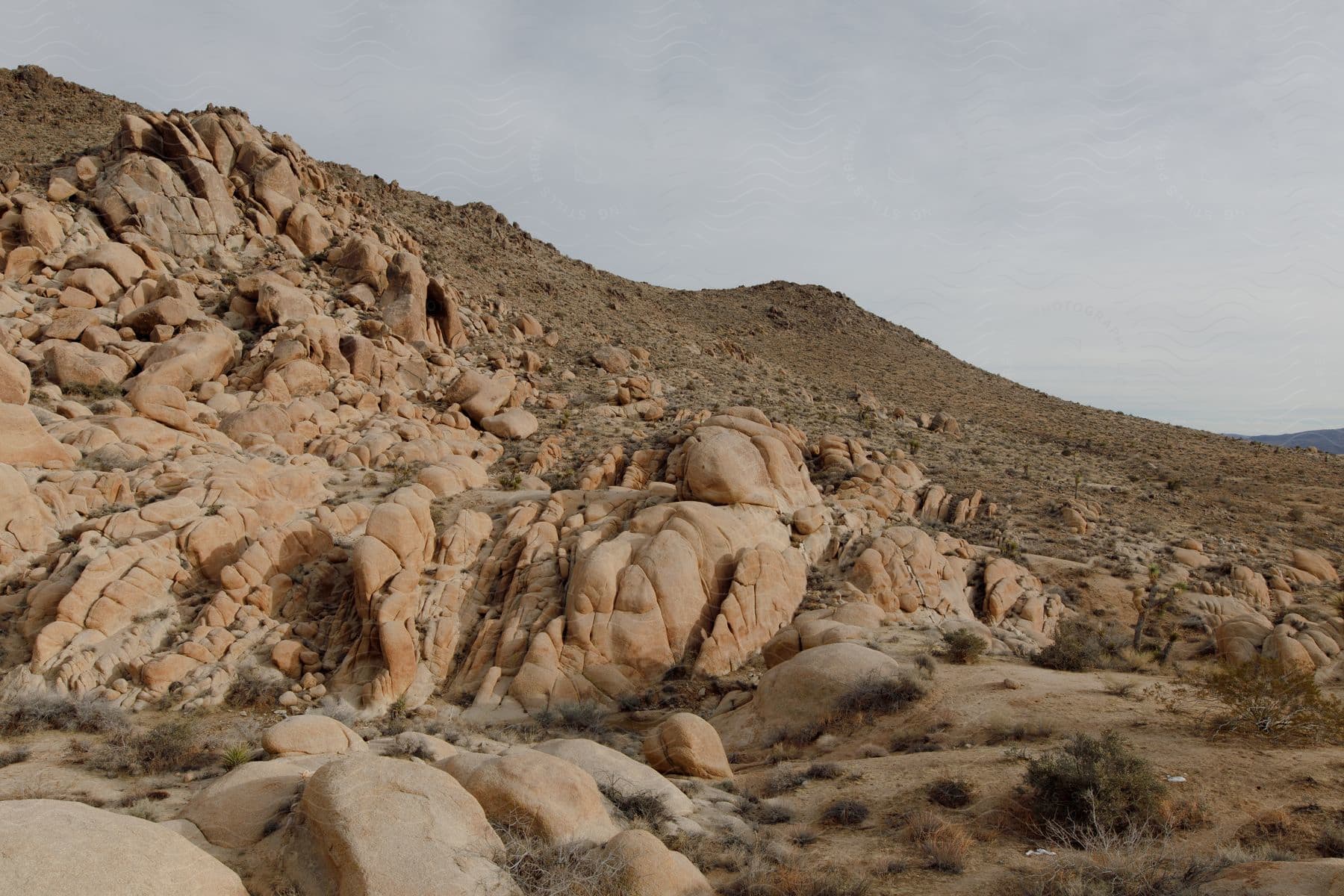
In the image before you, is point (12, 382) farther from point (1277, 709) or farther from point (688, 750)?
point (1277, 709)

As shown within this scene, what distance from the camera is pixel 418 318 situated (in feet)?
121

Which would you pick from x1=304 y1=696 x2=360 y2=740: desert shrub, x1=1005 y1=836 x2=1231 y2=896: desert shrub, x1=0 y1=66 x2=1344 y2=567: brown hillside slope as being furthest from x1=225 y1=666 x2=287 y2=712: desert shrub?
Result: x1=0 y1=66 x2=1344 y2=567: brown hillside slope

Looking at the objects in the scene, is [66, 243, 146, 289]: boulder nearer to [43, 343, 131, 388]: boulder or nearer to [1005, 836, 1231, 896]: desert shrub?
[43, 343, 131, 388]: boulder

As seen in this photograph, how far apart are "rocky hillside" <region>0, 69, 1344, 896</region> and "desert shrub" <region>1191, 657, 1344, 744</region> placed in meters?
3.53

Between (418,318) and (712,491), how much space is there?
74.0 ft

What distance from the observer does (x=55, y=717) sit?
1384 cm

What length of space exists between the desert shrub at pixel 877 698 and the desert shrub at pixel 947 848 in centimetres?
576

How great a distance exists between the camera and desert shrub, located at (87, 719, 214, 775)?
1139 centimetres

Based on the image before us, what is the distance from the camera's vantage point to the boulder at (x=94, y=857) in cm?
567

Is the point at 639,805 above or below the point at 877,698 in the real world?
below

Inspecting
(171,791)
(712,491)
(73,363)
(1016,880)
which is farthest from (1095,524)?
(73,363)

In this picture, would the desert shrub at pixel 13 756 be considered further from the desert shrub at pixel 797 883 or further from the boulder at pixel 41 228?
the boulder at pixel 41 228

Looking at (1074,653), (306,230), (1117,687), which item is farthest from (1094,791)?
(306,230)

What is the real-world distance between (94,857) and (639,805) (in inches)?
246
